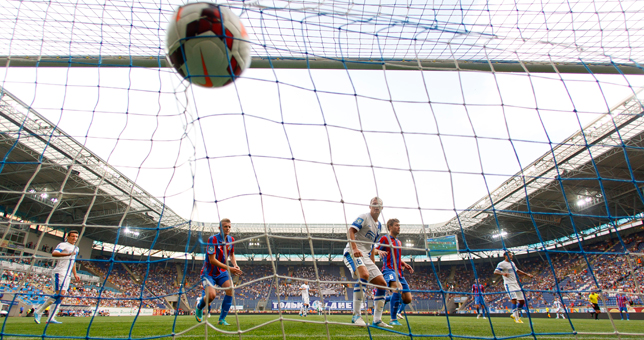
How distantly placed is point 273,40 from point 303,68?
917 millimetres

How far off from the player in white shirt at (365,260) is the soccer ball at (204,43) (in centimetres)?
252

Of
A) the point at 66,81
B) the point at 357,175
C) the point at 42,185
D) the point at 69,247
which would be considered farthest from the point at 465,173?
the point at 42,185

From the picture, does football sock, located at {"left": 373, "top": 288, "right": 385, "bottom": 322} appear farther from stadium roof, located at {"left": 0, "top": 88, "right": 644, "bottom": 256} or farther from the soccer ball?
stadium roof, located at {"left": 0, "top": 88, "right": 644, "bottom": 256}

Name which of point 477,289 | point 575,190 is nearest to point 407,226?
point 575,190

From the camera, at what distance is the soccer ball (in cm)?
350

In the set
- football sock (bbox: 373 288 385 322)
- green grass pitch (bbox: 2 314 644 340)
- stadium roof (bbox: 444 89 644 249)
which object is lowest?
green grass pitch (bbox: 2 314 644 340)

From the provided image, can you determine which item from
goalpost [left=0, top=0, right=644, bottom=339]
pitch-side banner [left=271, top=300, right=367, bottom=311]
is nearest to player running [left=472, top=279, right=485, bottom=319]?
goalpost [left=0, top=0, right=644, bottom=339]

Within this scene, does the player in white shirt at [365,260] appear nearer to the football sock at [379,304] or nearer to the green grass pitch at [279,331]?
the football sock at [379,304]

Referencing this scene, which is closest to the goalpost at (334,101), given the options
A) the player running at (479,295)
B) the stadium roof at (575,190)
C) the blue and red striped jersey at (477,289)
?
the player running at (479,295)

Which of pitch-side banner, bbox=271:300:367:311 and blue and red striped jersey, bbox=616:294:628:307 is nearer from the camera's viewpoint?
blue and red striped jersey, bbox=616:294:628:307

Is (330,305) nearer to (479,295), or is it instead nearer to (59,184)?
(59,184)

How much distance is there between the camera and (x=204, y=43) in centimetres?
351

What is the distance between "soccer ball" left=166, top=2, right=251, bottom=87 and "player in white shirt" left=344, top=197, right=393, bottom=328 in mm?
2517

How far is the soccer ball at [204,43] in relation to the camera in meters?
3.50
